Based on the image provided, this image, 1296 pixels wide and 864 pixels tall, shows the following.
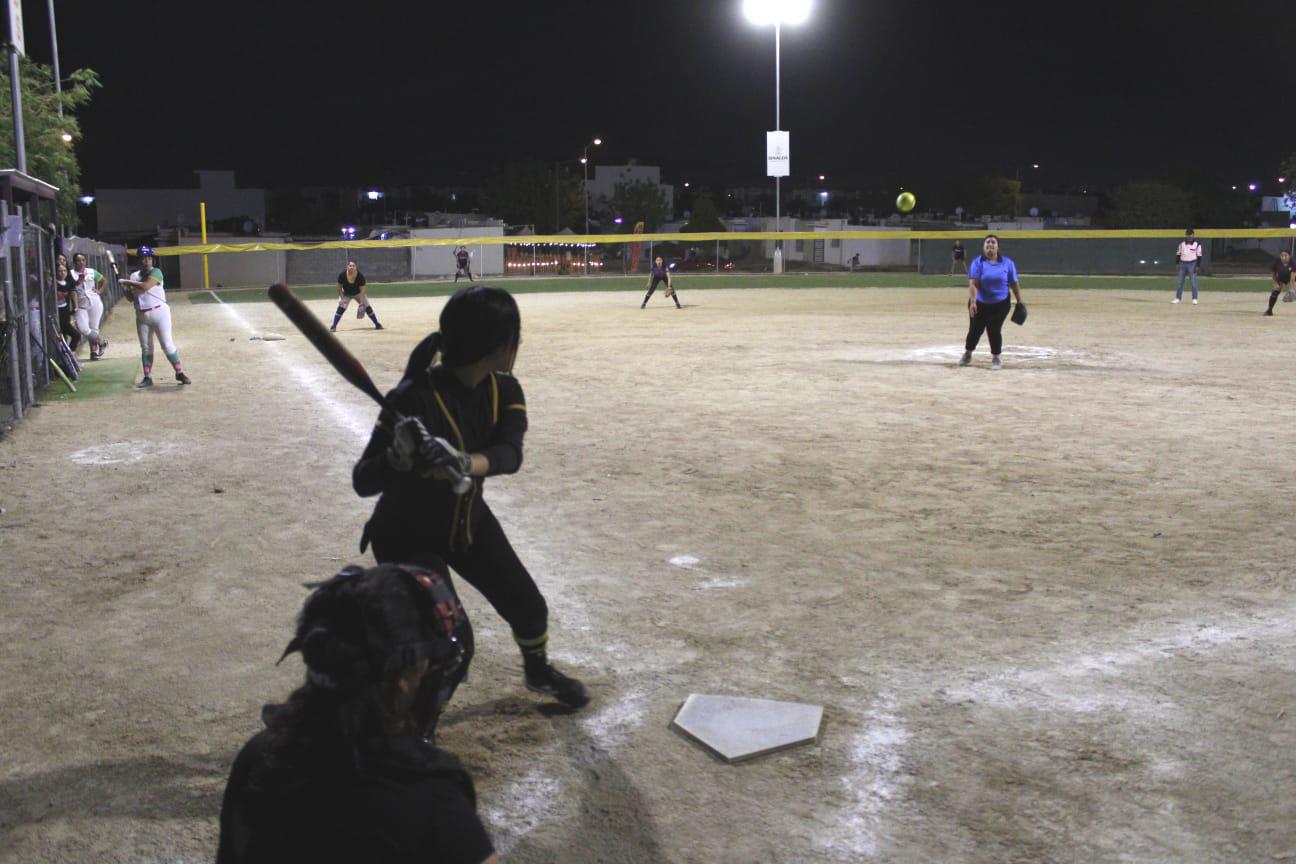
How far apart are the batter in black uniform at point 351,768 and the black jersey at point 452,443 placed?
1.53 metres

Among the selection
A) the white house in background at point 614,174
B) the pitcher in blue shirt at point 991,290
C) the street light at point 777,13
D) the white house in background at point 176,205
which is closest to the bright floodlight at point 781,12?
the street light at point 777,13

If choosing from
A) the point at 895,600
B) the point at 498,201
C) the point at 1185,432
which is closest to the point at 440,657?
the point at 895,600

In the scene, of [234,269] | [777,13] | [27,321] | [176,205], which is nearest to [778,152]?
[777,13]

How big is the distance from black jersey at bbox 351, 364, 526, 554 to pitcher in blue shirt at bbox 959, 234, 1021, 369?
12.8 metres

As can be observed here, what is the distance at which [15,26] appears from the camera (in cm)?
2034

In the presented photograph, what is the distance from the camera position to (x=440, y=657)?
248cm

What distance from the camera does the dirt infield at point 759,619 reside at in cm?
400

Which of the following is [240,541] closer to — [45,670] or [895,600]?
[45,670]

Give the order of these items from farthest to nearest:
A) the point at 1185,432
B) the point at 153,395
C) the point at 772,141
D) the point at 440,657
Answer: the point at 772,141, the point at 153,395, the point at 1185,432, the point at 440,657

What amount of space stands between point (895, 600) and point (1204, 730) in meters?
1.96

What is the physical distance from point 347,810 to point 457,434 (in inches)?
80.4

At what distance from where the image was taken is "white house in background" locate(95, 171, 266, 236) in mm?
113375

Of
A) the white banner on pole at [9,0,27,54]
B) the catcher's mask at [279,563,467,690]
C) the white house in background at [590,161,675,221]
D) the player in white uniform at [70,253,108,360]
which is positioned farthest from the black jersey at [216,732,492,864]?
→ the white house in background at [590,161,675,221]

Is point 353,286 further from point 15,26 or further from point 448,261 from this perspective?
point 448,261
